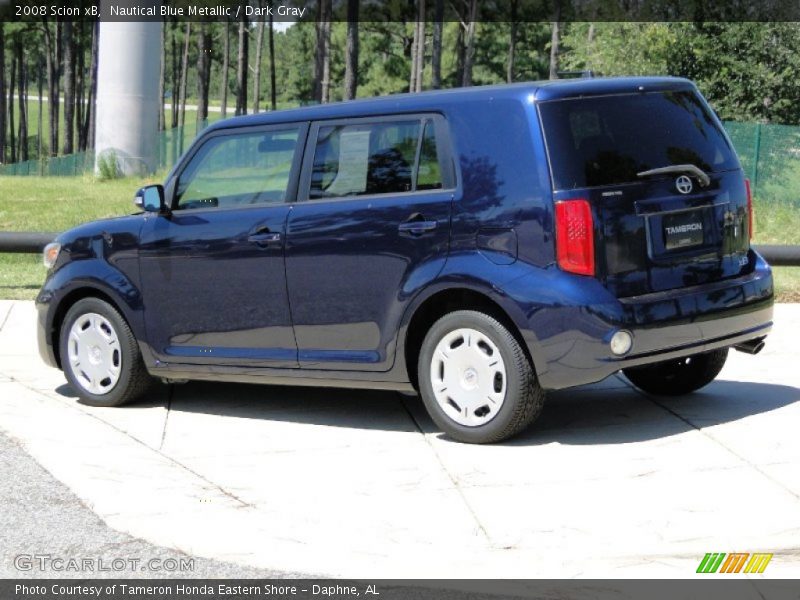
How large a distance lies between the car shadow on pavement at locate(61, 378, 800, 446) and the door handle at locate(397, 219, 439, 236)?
1164 millimetres

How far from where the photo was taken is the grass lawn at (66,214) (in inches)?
626

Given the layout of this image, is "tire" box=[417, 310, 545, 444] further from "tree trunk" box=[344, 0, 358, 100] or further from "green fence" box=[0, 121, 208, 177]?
"green fence" box=[0, 121, 208, 177]

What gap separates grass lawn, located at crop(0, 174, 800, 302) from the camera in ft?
52.2

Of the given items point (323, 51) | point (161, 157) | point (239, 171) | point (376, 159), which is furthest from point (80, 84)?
point (376, 159)

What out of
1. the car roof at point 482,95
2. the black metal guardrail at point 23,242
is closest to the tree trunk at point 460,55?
the black metal guardrail at point 23,242

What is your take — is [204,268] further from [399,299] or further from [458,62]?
[458,62]

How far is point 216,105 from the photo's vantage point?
7628 inches

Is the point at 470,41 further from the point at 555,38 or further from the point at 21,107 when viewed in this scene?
the point at 21,107

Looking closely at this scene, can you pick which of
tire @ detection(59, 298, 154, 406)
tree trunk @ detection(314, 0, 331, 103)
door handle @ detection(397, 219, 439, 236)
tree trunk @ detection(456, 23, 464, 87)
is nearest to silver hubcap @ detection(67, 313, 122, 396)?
tire @ detection(59, 298, 154, 406)

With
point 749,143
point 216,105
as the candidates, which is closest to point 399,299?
point 749,143

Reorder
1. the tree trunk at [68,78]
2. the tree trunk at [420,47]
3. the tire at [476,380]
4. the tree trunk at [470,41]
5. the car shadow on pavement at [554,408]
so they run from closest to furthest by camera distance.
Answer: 1. the tire at [476,380]
2. the car shadow on pavement at [554,408]
3. the tree trunk at [420,47]
4. the tree trunk at [470,41]
5. the tree trunk at [68,78]

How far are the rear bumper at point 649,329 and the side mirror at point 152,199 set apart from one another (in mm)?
2845

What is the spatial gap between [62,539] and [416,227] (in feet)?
8.39

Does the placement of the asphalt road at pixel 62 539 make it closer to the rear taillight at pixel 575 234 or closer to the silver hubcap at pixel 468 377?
the silver hubcap at pixel 468 377
